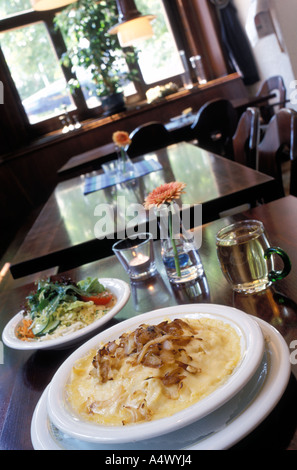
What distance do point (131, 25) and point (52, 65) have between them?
2.32m

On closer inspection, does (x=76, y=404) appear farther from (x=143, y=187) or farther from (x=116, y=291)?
(x=143, y=187)

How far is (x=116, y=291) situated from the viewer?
3.67ft

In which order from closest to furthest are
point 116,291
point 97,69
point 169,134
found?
point 116,291, point 169,134, point 97,69

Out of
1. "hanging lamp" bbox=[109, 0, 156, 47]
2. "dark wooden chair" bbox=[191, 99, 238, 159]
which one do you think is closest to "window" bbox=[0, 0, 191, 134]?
"hanging lamp" bbox=[109, 0, 156, 47]

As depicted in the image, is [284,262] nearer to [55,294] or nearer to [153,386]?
[153,386]

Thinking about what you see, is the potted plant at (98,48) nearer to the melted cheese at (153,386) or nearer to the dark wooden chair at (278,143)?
the dark wooden chair at (278,143)

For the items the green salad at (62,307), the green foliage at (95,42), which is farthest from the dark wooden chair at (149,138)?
the green salad at (62,307)

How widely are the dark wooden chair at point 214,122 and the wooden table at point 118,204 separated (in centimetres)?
162

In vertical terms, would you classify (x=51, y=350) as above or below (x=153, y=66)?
below

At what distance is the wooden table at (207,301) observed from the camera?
23.4 inches

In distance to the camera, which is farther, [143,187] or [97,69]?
[97,69]

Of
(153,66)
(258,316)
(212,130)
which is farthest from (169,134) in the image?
(258,316)

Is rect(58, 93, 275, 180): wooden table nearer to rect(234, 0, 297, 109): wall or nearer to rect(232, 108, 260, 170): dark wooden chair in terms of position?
rect(234, 0, 297, 109): wall

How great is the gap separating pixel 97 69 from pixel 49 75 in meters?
0.97
